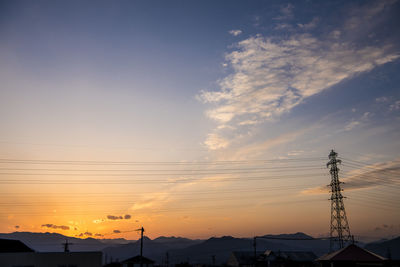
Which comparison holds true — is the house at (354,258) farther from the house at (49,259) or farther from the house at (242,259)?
the house at (242,259)

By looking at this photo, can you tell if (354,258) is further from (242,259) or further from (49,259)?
(242,259)

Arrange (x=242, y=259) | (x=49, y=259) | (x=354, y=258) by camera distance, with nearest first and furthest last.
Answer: (x=354, y=258)
(x=49, y=259)
(x=242, y=259)

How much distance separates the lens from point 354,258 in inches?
1783

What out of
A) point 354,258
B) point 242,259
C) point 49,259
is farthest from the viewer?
point 242,259

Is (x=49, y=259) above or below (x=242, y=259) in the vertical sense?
above

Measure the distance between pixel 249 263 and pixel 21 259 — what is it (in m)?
83.3

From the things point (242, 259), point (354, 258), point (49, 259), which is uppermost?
point (49, 259)

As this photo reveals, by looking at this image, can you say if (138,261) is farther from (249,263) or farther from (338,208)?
(249,263)

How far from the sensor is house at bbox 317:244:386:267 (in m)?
44.2

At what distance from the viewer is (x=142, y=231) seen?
207ft

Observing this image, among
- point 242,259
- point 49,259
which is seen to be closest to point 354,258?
point 49,259

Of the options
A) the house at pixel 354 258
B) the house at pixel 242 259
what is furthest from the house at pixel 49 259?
the house at pixel 242 259

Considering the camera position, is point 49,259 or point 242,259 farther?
point 242,259

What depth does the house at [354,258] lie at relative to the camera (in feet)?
145
